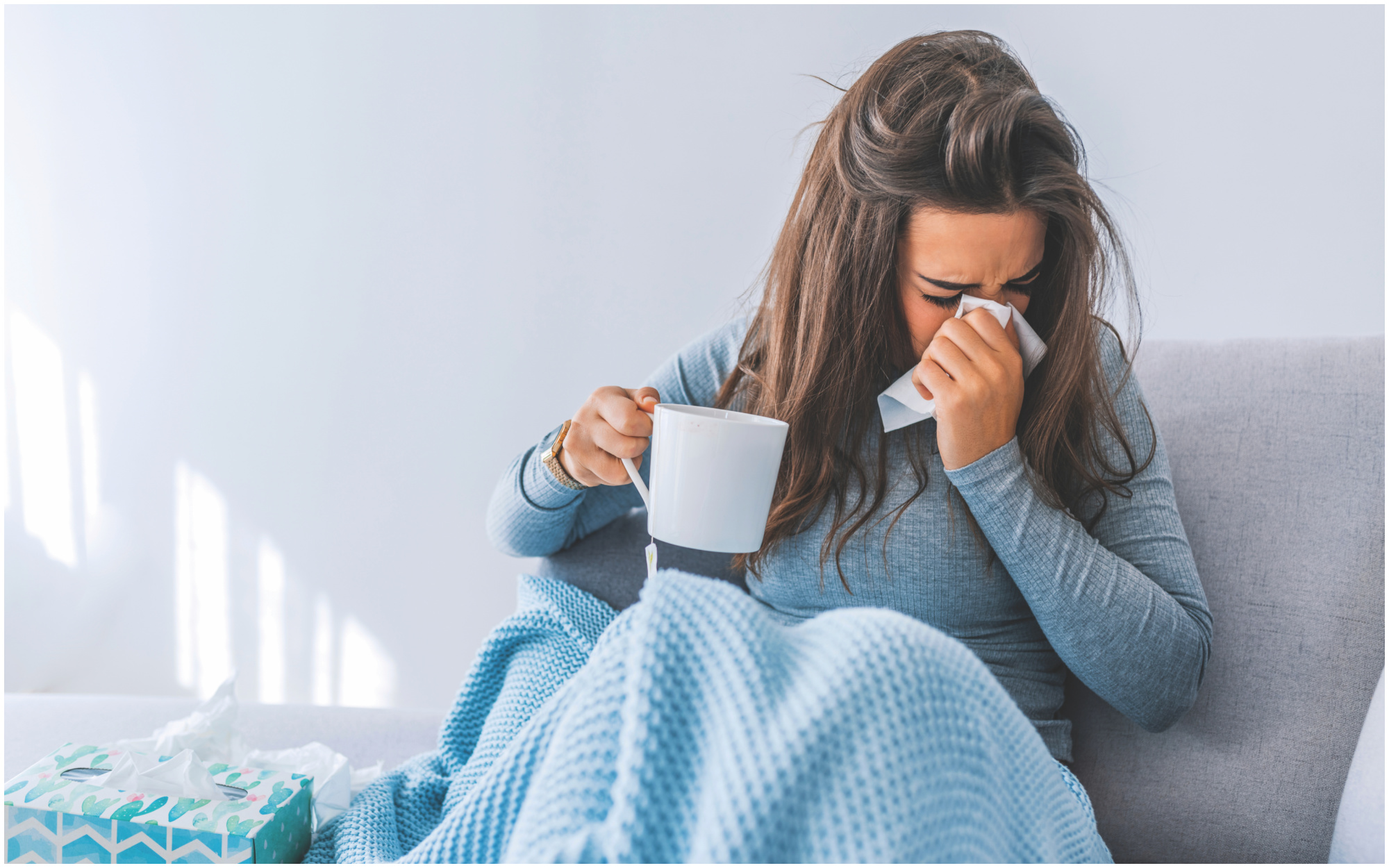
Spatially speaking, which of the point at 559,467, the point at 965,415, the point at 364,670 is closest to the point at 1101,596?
the point at 965,415

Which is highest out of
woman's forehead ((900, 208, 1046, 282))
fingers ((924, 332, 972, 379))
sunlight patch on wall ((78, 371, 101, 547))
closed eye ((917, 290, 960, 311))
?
woman's forehead ((900, 208, 1046, 282))

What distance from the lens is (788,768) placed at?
13.6 inches

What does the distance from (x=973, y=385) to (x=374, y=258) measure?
129 centimetres

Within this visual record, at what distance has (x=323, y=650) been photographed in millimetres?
1802

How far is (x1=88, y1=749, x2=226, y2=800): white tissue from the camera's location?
1.99ft

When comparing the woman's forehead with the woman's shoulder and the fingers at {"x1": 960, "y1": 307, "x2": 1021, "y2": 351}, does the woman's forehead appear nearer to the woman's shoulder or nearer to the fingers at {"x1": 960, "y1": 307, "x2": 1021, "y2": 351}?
the fingers at {"x1": 960, "y1": 307, "x2": 1021, "y2": 351}

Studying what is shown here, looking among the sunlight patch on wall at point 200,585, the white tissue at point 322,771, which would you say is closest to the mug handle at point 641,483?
the white tissue at point 322,771

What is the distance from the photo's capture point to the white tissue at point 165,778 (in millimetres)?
606

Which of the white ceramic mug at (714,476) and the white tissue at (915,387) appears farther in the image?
the white tissue at (915,387)

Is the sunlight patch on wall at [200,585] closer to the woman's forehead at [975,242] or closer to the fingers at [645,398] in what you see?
the fingers at [645,398]

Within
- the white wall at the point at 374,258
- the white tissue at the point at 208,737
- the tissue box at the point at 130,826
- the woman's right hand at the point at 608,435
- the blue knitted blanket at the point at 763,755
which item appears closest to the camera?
the blue knitted blanket at the point at 763,755

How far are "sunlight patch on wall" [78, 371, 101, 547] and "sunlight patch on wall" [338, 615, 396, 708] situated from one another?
0.59 meters

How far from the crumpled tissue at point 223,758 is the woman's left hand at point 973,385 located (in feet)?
1.92

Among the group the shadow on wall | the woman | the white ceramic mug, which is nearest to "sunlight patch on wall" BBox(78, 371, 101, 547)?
the shadow on wall
